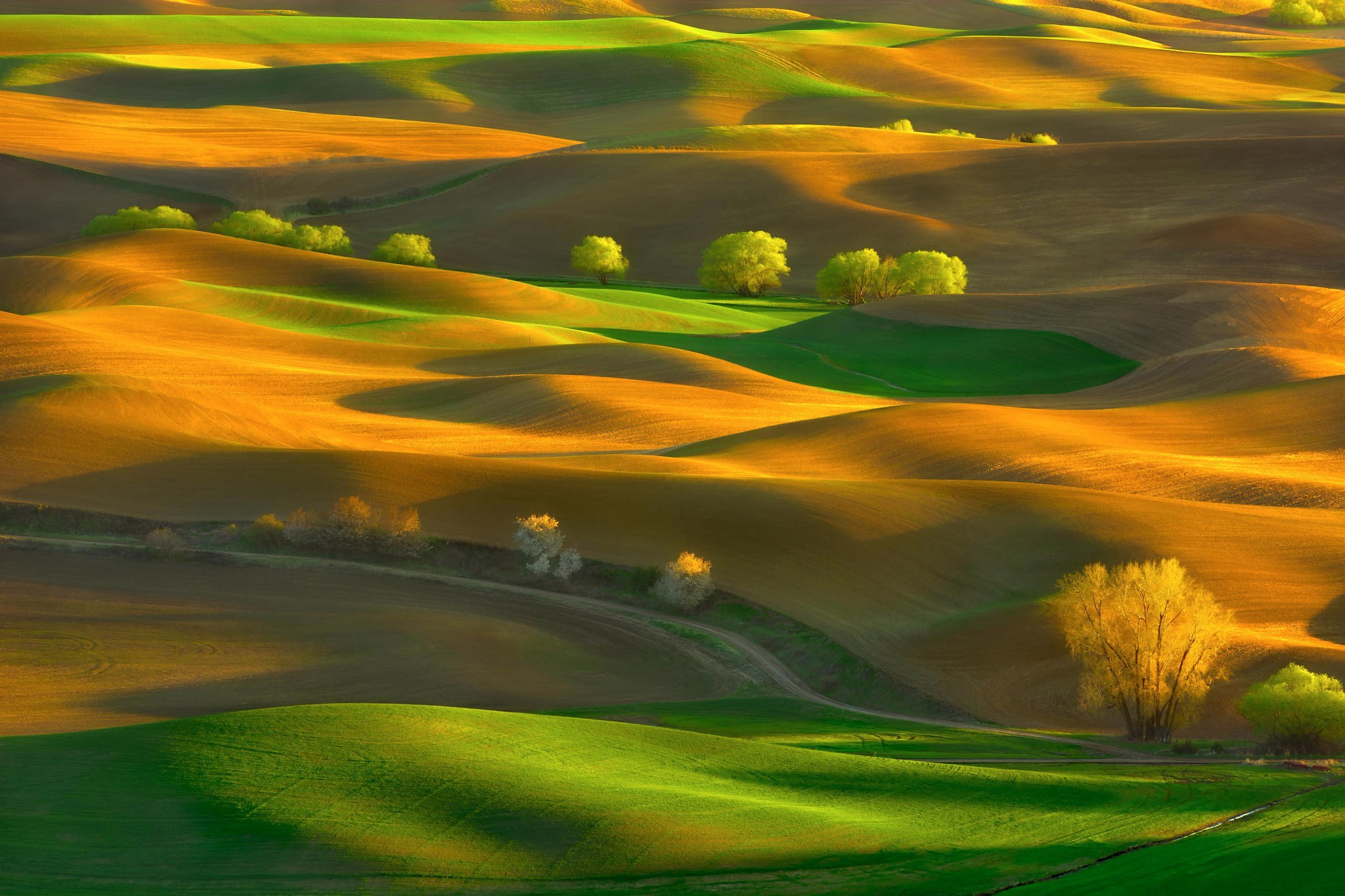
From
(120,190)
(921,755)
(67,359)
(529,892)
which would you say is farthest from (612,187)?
(529,892)

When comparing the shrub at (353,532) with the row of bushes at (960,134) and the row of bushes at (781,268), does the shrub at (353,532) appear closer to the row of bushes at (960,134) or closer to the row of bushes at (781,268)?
the row of bushes at (781,268)

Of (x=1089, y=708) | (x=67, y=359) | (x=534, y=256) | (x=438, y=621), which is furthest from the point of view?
(x=534, y=256)

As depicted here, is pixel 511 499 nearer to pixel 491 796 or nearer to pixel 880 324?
pixel 491 796

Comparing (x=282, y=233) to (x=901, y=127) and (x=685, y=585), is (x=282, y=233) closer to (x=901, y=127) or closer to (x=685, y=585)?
(x=901, y=127)

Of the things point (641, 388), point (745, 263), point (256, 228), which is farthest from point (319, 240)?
point (641, 388)

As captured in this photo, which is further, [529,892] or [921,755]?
[921,755]
